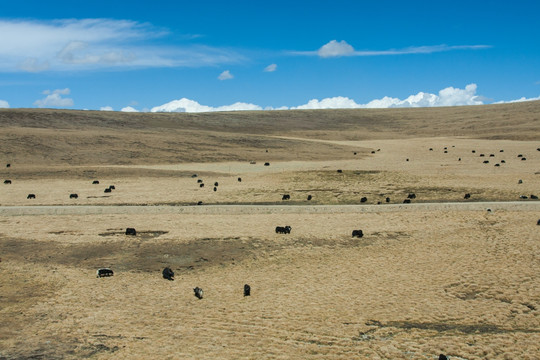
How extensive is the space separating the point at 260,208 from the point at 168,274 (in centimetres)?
913

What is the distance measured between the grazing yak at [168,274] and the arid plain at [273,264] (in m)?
0.28

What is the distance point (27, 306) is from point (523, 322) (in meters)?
9.61

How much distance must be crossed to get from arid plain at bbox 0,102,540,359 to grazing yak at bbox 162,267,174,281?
28cm

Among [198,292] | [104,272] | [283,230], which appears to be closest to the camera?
[198,292]

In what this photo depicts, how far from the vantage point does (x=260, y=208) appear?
20828mm

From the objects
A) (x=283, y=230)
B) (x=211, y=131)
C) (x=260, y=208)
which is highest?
Answer: (x=211, y=131)

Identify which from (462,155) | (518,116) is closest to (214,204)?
(462,155)

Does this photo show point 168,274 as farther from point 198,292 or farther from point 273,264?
point 273,264

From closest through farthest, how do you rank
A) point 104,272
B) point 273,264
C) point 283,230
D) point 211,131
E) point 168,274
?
point 168,274 → point 104,272 → point 273,264 → point 283,230 → point 211,131

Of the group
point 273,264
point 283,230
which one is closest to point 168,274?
point 273,264

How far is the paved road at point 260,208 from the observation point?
1991cm

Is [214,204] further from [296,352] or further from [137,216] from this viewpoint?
[296,352]

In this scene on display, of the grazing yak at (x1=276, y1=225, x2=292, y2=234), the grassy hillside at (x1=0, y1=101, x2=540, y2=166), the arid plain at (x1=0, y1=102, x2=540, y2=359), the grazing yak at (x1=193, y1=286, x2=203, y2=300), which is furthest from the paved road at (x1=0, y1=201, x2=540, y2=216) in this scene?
the grassy hillside at (x1=0, y1=101, x2=540, y2=166)

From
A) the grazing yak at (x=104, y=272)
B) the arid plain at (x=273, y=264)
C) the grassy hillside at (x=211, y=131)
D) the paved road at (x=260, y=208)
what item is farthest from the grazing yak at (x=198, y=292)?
the grassy hillside at (x=211, y=131)
